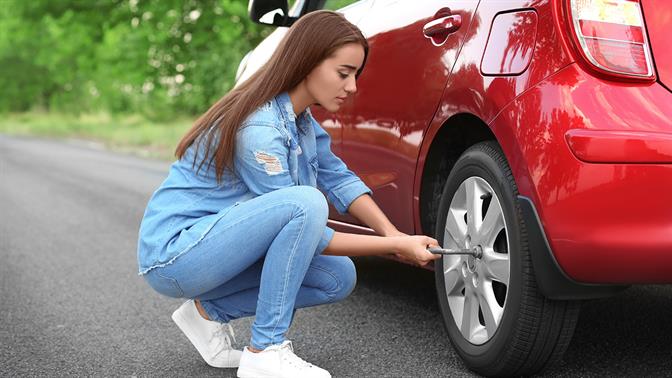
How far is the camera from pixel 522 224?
7.98 feet

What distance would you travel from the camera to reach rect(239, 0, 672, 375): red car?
221cm

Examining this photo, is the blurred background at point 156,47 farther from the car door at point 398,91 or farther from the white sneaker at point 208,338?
the white sneaker at point 208,338

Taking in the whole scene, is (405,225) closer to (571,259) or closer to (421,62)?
(421,62)

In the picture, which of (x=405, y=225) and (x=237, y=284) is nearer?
(x=237, y=284)

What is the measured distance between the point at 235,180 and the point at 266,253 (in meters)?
0.24

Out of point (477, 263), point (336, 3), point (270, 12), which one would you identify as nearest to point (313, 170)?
point (477, 263)

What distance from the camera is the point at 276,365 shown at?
2.68 m

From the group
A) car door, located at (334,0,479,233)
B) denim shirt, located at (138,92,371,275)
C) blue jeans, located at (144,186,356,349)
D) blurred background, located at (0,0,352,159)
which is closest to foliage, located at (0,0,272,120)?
blurred background, located at (0,0,352,159)

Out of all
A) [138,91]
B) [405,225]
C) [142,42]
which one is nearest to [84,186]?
[405,225]

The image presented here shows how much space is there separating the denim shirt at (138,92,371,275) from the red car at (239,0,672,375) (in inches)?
16.0

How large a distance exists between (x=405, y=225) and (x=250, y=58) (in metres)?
1.56

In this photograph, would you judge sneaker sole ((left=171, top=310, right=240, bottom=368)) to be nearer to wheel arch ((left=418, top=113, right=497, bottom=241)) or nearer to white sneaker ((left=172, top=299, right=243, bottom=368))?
white sneaker ((left=172, top=299, right=243, bottom=368))

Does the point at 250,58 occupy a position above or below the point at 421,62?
below

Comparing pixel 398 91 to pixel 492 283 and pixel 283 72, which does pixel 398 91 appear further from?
pixel 492 283
